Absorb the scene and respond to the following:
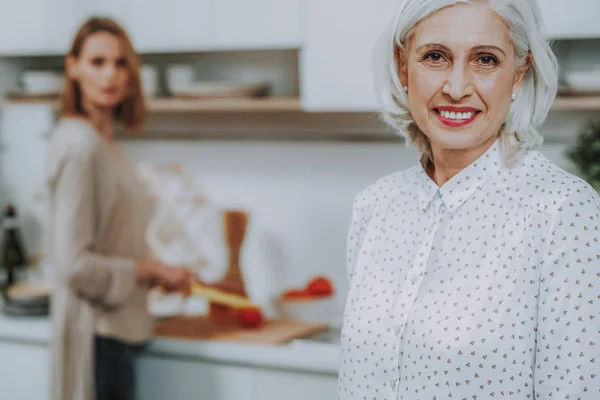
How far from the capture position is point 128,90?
2.52 m

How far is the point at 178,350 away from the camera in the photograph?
249cm

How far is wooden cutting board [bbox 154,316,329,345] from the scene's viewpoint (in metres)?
2.51

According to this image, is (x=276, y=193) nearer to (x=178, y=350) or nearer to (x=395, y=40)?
(x=178, y=350)

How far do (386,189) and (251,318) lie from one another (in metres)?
1.24

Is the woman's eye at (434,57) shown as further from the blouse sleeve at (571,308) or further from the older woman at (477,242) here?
the blouse sleeve at (571,308)

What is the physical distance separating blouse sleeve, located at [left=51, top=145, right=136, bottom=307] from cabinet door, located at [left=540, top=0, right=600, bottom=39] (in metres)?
1.23

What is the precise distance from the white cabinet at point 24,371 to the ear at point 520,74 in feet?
6.19

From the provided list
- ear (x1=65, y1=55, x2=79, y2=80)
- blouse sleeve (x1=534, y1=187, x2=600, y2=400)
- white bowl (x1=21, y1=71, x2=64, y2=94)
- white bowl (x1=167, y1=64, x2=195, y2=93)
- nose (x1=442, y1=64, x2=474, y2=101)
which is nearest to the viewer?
blouse sleeve (x1=534, y1=187, x2=600, y2=400)

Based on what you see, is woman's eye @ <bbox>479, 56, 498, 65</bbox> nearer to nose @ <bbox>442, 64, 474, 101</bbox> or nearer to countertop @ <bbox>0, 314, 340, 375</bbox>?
nose @ <bbox>442, 64, 474, 101</bbox>

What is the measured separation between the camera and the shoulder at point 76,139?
2254mm

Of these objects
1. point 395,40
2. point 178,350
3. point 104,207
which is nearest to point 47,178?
point 104,207

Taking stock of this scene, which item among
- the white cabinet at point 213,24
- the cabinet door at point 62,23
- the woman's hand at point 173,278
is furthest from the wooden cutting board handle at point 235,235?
the cabinet door at point 62,23

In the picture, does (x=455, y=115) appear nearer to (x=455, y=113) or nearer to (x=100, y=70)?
(x=455, y=113)

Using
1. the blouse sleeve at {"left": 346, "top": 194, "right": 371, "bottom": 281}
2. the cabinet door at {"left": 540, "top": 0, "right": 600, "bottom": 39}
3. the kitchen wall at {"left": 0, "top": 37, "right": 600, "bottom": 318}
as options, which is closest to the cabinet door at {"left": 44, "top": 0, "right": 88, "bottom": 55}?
the kitchen wall at {"left": 0, "top": 37, "right": 600, "bottom": 318}
